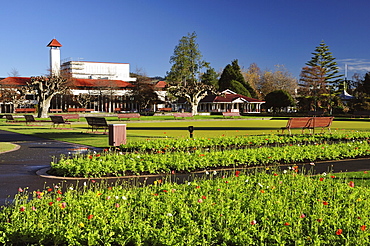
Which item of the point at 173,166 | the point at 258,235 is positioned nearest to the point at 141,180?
the point at 173,166

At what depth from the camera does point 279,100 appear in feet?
251

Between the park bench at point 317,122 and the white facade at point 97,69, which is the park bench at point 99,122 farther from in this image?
the white facade at point 97,69

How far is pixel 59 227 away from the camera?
193 inches

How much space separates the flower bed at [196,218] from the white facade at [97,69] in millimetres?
116887

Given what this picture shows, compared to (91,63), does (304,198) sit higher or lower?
lower

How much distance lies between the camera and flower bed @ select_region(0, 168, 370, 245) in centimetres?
464

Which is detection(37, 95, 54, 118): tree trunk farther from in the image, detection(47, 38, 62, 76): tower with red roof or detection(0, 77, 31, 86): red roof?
detection(47, 38, 62, 76): tower with red roof

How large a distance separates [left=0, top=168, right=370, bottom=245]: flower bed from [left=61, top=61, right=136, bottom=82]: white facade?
116887 millimetres

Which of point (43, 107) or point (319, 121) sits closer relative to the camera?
point (319, 121)

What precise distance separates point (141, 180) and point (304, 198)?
3.84 m

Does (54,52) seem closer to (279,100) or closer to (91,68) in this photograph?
(91,68)

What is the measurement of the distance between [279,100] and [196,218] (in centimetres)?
7303

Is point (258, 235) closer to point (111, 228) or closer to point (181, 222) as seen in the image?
point (181, 222)

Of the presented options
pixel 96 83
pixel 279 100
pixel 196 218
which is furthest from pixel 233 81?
pixel 196 218
